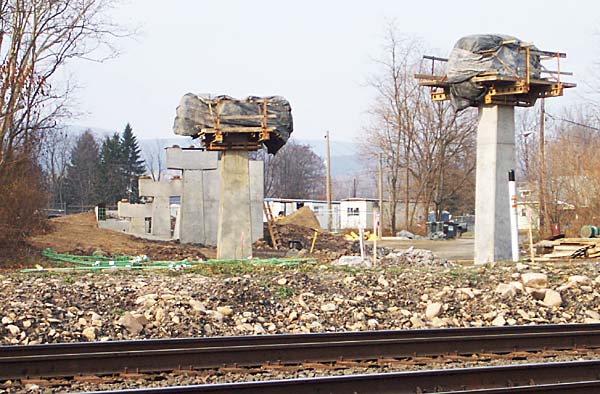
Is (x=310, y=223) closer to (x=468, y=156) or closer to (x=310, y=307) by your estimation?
(x=468, y=156)

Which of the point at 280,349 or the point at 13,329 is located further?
the point at 13,329

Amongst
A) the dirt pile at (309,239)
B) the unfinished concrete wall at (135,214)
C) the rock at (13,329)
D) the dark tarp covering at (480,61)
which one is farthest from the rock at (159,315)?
the unfinished concrete wall at (135,214)

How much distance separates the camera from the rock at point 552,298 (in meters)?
12.5

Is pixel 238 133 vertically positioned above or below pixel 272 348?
above

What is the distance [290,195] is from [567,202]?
281 feet

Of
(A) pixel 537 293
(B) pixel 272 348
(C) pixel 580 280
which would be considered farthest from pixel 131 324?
(C) pixel 580 280

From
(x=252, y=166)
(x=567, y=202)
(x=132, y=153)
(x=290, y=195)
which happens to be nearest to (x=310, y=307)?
(x=252, y=166)

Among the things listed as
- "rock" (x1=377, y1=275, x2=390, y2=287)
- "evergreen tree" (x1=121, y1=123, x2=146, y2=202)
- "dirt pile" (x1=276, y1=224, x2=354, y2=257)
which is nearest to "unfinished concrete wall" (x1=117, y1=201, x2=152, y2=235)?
"dirt pile" (x1=276, y1=224, x2=354, y2=257)

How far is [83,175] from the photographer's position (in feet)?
352

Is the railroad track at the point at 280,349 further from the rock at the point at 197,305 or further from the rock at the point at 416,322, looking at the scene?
the rock at the point at 197,305

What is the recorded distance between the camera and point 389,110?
60250 millimetres

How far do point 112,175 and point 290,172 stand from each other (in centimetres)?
4125

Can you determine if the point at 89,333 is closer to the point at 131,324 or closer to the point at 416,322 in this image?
the point at 131,324

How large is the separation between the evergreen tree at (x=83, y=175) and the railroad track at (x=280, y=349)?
8705 centimetres
